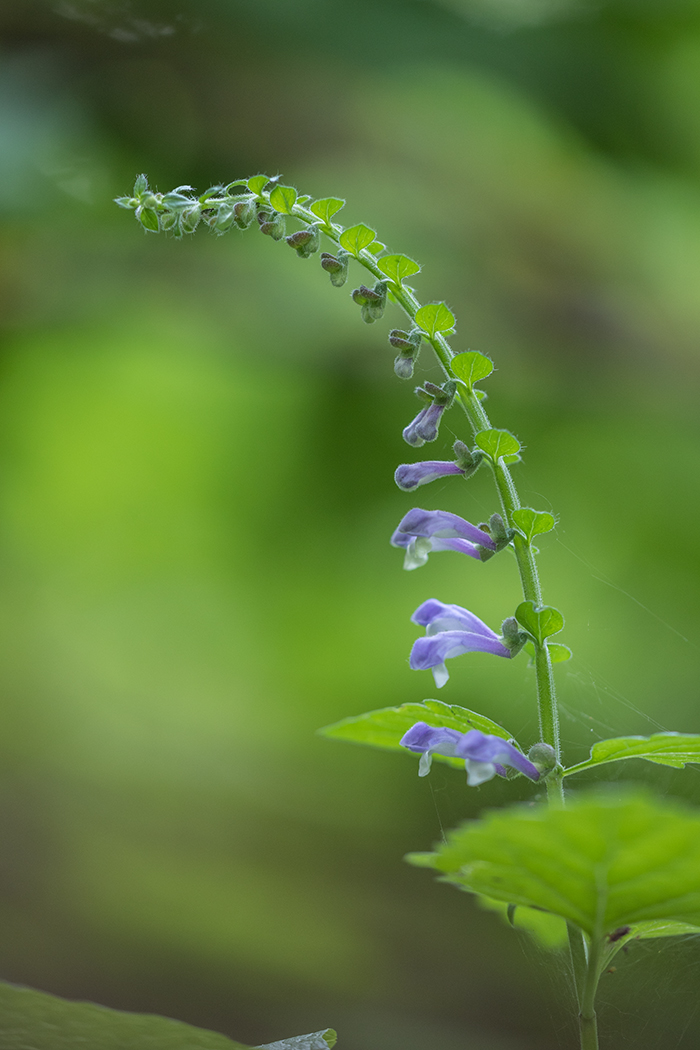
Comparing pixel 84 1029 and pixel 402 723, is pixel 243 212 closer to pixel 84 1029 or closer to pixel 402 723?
pixel 402 723

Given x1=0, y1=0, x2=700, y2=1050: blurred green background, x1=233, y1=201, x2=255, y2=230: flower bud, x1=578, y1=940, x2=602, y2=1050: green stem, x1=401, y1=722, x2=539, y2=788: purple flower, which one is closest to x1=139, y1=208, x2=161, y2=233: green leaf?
x1=233, y1=201, x2=255, y2=230: flower bud

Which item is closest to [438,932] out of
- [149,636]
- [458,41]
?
[149,636]

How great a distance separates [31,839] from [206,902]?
447mm

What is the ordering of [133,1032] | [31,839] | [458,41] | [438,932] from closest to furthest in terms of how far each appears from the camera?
[133,1032] < [438,932] < [31,839] < [458,41]

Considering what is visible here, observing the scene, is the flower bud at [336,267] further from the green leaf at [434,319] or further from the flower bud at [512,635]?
the flower bud at [512,635]

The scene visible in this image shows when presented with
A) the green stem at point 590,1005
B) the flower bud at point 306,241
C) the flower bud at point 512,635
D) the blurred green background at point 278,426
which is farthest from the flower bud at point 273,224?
the blurred green background at point 278,426

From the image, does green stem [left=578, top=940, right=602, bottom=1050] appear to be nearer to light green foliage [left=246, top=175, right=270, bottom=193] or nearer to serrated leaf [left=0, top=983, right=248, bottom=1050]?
serrated leaf [left=0, top=983, right=248, bottom=1050]

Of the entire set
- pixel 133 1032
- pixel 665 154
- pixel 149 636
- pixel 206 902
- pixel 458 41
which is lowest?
pixel 133 1032

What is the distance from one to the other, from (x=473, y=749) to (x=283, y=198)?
0.26 m

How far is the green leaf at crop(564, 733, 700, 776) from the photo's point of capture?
1.06ft

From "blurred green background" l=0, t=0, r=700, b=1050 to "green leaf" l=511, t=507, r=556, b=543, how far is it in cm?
133

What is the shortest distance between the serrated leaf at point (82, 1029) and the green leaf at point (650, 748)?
0.64 feet

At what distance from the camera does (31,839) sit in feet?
6.09

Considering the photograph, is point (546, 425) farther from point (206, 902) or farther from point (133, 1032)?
point (133, 1032)
